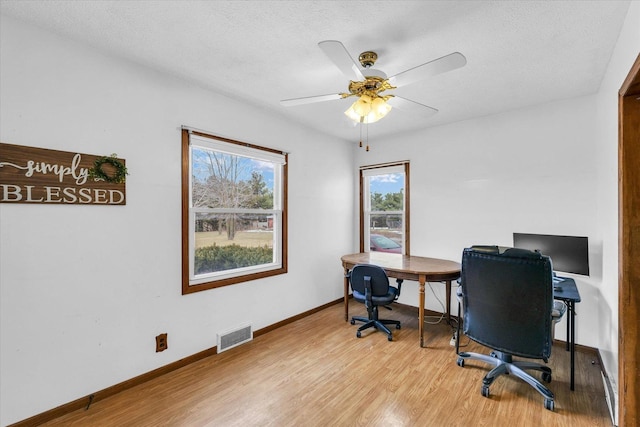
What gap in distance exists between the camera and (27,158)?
5.87 ft

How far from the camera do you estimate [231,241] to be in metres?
3.01

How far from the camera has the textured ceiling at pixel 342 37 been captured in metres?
1.63

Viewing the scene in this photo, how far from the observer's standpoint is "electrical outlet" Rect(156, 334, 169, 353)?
2373 millimetres

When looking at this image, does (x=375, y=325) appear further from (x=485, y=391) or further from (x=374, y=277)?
(x=485, y=391)

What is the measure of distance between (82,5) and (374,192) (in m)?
3.73

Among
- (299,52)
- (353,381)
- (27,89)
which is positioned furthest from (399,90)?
(27,89)

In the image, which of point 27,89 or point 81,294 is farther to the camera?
point 81,294

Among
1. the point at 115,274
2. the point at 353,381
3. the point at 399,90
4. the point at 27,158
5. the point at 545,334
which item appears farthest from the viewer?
the point at 399,90

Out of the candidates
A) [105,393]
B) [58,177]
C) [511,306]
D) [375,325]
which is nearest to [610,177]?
[511,306]

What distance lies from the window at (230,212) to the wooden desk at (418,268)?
3.45ft

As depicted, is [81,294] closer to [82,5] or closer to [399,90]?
[82,5]

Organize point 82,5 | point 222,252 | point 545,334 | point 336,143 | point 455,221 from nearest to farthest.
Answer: point 82,5, point 545,334, point 222,252, point 455,221, point 336,143

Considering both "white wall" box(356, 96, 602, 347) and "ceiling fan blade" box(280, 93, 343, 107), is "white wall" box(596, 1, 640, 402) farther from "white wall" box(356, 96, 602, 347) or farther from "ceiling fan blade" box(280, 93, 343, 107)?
"ceiling fan blade" box(280, 93, 343, 107)

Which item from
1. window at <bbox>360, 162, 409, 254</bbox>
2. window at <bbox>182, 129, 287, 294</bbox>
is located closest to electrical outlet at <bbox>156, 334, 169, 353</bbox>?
window at <bbox>182, 129, 287, 294</bbox>
